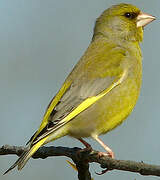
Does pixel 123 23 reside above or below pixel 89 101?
above

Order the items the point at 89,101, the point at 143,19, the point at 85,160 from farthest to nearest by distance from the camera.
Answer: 1. the point at 143,19
2. the point at 89,101
3. the point at 85,160

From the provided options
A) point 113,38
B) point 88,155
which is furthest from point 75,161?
point 113,38

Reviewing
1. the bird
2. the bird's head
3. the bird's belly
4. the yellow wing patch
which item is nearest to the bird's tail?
the bird

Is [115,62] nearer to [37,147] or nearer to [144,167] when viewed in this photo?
[37,147]

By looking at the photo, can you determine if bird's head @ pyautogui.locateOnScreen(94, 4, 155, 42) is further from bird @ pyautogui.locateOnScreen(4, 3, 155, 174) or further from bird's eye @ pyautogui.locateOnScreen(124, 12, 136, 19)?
bird @ pyautogui.locateOnScreen(4, 3, 155, 174)

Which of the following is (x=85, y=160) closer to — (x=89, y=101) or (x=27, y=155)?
(x=27, y=155)

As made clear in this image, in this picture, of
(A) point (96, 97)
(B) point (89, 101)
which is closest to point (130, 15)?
(A) point (96, 97)
